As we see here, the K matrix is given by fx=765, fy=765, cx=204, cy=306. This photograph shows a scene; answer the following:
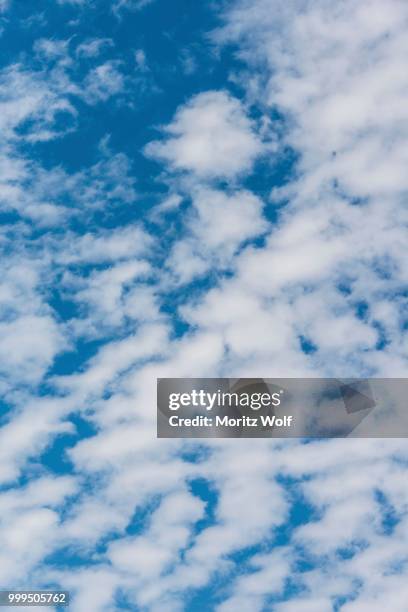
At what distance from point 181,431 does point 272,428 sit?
4.45 metres

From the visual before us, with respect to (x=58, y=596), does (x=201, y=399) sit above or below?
above

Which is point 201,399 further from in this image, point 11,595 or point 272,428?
point 11,595

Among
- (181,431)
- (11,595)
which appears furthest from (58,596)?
Result: (181,431)

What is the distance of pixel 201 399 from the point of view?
37.5m

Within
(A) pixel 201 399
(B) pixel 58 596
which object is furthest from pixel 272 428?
(B) pixel 58 596

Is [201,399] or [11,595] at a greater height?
[201,399]

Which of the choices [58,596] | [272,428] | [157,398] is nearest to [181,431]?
[157,398]

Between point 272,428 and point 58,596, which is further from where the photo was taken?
point 58,596

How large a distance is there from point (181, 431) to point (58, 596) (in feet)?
43.8

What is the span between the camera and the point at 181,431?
119ft

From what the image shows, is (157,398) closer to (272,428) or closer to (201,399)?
(201,399)

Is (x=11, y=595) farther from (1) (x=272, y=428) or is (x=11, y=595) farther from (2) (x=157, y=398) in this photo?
(1) (x=272, y=428)

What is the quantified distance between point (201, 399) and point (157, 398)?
2.26m

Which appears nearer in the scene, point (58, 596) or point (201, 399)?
point (201, 399)
